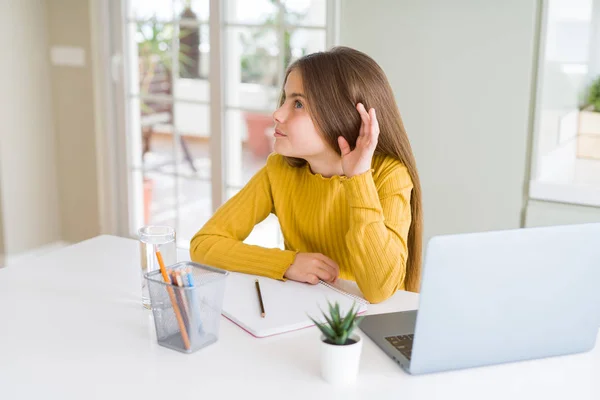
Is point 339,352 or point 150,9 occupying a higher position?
point 150,9

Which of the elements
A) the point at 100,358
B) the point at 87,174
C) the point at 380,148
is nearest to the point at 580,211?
the point at 380,148

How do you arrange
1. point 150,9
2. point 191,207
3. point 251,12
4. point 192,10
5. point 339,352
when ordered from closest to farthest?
point 339,352
point 251,12
point 192,10
point 150,9
point 191,207

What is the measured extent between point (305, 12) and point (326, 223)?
5.81 feet

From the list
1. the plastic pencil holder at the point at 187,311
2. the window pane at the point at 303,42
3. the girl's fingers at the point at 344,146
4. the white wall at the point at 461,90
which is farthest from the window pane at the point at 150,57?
the plastic pencil holder at the point at 187,311

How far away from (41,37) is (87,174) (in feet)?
2.41

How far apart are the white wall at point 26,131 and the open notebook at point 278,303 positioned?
8.42 feet

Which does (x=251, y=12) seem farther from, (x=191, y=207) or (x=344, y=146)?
(x=344, y=146)

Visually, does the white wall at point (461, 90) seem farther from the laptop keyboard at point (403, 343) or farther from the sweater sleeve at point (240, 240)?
the laptop keyboard at point (403, 343)

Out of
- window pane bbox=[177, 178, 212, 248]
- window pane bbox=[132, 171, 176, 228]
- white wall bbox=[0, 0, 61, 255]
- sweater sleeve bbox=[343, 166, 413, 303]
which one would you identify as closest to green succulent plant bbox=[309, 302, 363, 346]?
sweater sleeve bbox=[343, 166, 413, 303]

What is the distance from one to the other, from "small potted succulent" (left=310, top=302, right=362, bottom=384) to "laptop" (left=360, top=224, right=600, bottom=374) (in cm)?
10

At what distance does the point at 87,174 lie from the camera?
4.15 m

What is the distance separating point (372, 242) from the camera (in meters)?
1.67

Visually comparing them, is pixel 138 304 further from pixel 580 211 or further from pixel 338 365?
pixel 580 211

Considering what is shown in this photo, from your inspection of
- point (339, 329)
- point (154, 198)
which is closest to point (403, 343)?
point (339, 329)
